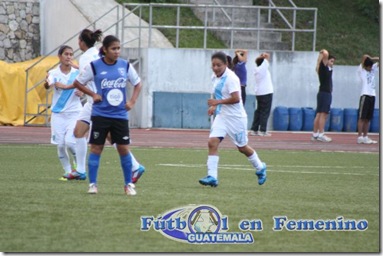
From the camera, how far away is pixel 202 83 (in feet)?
108

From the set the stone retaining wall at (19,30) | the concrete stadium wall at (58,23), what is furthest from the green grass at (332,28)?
the stone retaining wall at (19,30)

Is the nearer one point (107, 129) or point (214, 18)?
point (107, 129)

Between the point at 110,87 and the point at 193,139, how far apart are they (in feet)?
47.8

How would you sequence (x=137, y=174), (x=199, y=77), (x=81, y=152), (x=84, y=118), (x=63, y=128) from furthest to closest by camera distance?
1. (x=199, y=77)
2. (x=63, y=128)
3. (x=81, y=152)
4. (x=84, y=118)
5. (x=137, y=174)

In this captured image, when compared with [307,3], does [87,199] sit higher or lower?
lower

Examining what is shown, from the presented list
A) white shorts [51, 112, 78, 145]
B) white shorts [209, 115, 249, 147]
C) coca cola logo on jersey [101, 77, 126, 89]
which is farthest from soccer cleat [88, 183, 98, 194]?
white shorts [51, 112, 78, 145]

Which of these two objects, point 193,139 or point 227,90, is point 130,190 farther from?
point 193,139

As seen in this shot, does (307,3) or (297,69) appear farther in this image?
(307,3)

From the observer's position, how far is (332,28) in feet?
130

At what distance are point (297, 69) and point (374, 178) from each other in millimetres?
17556

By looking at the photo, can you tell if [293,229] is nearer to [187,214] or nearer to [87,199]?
[187,214]

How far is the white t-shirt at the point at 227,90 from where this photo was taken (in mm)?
14266

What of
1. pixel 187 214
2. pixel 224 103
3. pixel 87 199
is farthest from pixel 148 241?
pixel 224 103

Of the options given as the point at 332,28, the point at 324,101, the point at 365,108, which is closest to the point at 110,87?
the point at 365,108
